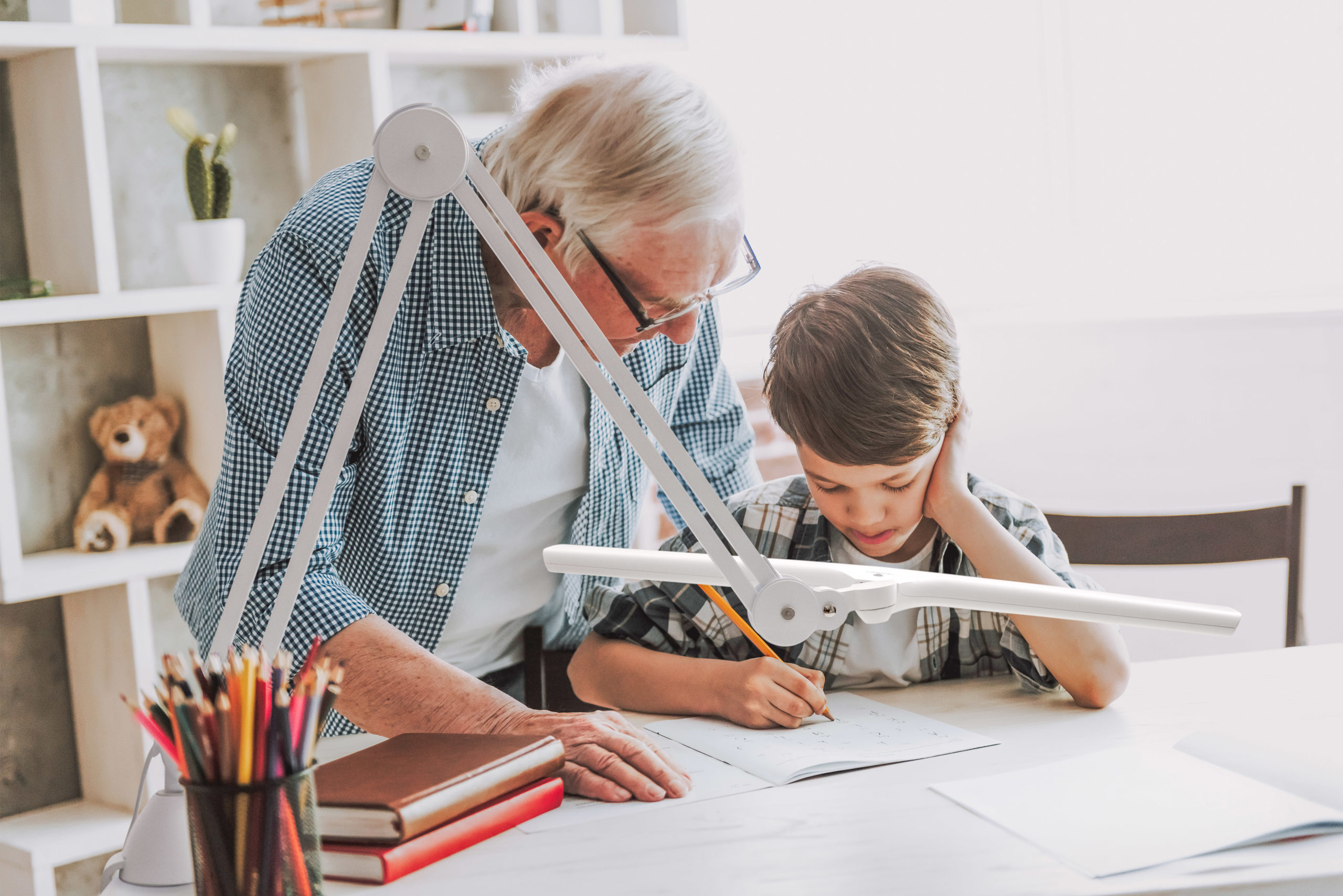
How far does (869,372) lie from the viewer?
139 cm

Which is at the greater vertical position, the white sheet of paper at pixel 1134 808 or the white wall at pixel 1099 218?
the white wall at pixel 1099 218

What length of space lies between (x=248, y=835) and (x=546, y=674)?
2.50ft

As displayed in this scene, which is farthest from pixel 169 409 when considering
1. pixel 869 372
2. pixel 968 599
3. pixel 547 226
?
pixel 968 599

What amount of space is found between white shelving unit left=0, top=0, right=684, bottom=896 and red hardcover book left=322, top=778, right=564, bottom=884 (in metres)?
1.24

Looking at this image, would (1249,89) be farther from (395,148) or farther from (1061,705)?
(395,148)

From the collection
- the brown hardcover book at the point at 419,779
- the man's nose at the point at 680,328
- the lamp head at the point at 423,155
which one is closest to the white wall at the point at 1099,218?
the man's nose at the point at 680,328

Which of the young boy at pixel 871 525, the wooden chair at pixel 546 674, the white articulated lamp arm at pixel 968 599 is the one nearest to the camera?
the white articulated lamp arm at pixel 968 599

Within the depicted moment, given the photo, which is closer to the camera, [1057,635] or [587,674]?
[1057,635]

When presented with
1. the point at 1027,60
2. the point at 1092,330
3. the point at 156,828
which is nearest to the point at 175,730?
the point at 156,828

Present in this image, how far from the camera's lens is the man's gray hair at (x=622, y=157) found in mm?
1167

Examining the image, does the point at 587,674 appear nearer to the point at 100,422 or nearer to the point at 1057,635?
the point at 1057,635

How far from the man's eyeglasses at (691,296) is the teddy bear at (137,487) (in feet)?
3.90

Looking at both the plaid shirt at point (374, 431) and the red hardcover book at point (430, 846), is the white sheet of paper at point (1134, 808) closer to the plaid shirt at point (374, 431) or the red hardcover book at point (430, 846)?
the red hardcover book at point (430, 846)

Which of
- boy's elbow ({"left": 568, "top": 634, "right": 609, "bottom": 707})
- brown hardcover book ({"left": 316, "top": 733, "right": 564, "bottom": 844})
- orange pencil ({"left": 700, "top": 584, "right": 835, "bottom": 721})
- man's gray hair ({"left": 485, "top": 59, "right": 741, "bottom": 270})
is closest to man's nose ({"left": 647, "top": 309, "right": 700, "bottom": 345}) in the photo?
man's gray hair ({"left": 485, "top": 59, "right": 741, "bottom": 270})
